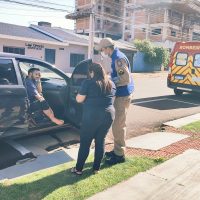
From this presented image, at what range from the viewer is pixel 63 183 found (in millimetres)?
3822

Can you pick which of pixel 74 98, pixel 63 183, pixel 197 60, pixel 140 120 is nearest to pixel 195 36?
pixel 197 60

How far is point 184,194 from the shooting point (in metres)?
3.76

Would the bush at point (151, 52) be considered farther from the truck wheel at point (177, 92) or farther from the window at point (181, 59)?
the window at point (181, 59)

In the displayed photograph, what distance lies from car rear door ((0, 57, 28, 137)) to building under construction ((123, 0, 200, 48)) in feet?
152

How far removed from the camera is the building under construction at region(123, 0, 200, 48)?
5206 cm

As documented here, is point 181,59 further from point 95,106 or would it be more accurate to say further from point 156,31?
point 156,31

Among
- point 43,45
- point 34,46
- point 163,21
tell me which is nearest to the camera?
point 34,46

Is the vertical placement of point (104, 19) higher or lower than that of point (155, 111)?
higher

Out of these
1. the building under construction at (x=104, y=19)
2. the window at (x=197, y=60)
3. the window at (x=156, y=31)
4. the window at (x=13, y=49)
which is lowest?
the window at (x=197, y=60)

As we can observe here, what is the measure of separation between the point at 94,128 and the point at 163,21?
5157 centimetres

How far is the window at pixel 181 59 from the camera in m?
12.4

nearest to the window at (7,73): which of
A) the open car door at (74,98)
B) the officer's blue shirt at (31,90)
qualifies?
the officer's blue shirt at (31,90)

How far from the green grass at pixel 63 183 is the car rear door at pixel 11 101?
886 millimetres

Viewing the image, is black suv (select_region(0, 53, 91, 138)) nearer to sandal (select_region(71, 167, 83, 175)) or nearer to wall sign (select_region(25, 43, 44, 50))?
sandal (select_region(71, 167, 83, 175))
